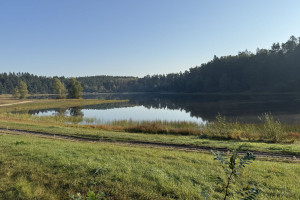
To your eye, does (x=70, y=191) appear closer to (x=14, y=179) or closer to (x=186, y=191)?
(x=14, y=179)

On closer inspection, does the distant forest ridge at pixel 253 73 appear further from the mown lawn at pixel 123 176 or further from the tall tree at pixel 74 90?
the mown lawn at pixel 123 176

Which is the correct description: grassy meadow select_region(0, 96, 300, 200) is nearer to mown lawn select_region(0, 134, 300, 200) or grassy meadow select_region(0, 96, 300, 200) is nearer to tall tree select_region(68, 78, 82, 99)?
mown lawn select_region(0, 134, 300, 200)

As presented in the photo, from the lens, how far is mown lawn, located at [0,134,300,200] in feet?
18.2

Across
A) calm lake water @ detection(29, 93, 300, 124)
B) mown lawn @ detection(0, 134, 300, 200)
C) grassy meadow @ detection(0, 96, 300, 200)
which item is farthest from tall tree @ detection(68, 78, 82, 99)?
mown lawn @ detection(0, 134, 300, 200)

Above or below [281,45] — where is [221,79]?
below

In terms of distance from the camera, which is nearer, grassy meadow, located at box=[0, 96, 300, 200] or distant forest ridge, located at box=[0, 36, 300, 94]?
grassy meadow, located at box=[0, 96, 300, 200]

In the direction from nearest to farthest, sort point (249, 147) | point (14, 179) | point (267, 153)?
1. point (14, 179)
2. point (267, 153)
3. point (249, 147)

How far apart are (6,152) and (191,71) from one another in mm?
157140

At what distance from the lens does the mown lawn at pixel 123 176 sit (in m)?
5.55

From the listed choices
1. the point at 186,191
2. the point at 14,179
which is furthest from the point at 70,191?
the point at 186,191

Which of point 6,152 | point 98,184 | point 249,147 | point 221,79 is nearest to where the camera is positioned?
point 98,184

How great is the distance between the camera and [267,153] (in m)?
11.3

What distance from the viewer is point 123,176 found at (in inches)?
248

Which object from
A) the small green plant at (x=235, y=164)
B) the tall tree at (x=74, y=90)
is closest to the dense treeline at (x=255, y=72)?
the tall tree at (x=74, y=90)
